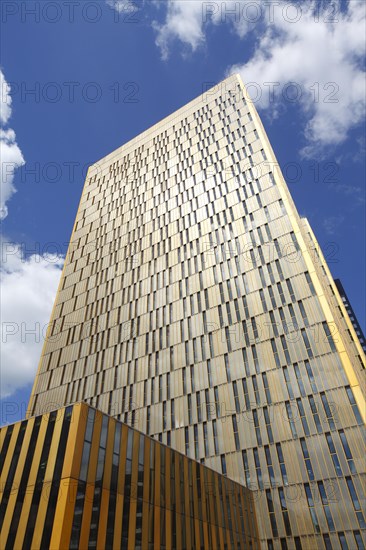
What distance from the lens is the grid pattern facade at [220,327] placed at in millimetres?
33969

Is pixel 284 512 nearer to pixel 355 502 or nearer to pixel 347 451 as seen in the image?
pixel 355 502

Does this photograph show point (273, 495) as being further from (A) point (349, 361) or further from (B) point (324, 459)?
(A) point (349, 361)

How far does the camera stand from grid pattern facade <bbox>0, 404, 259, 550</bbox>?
18.2 m

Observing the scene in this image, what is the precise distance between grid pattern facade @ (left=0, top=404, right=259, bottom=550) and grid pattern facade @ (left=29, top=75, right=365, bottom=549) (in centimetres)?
1052

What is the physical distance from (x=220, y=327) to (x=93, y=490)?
29.1 metres

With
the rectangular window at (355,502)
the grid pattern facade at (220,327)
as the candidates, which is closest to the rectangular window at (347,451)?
the grid pattern facade at (220,327)

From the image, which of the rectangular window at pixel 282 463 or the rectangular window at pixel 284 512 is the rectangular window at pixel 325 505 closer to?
the rectangular window at pixel 282 463

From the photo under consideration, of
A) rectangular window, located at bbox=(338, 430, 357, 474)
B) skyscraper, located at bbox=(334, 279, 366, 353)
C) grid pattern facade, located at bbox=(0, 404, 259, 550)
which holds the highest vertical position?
skyscraper, located at bbox=(334, 279, 366, 353)

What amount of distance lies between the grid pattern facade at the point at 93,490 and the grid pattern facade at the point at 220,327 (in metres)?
10.5

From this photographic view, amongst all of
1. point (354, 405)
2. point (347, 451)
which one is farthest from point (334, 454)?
point (354, 405)

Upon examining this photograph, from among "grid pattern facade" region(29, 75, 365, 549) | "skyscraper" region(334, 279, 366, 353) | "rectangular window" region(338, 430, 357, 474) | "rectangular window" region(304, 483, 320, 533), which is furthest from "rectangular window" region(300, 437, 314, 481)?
"skyscraper" region(334, 279, 366, 353)

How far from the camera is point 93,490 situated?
64.5 feet

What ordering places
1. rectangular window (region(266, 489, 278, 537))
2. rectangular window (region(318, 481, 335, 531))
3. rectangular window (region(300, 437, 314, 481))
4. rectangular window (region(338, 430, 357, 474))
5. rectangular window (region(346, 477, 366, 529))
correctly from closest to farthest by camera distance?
rectangular window (region(346, 477, 366, 529)) < rectangular window (region(318, 481, 335, 531)) < rectangular window (region(338, 430, 357, 474)) < rectangular window (region(266, 489, 278, 537)) < rectangular window (region(300, 437, 314, 481))

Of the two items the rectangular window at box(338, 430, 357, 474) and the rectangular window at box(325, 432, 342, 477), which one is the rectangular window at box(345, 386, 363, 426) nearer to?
the rectangular window at box(338, 430, 357, 474)
